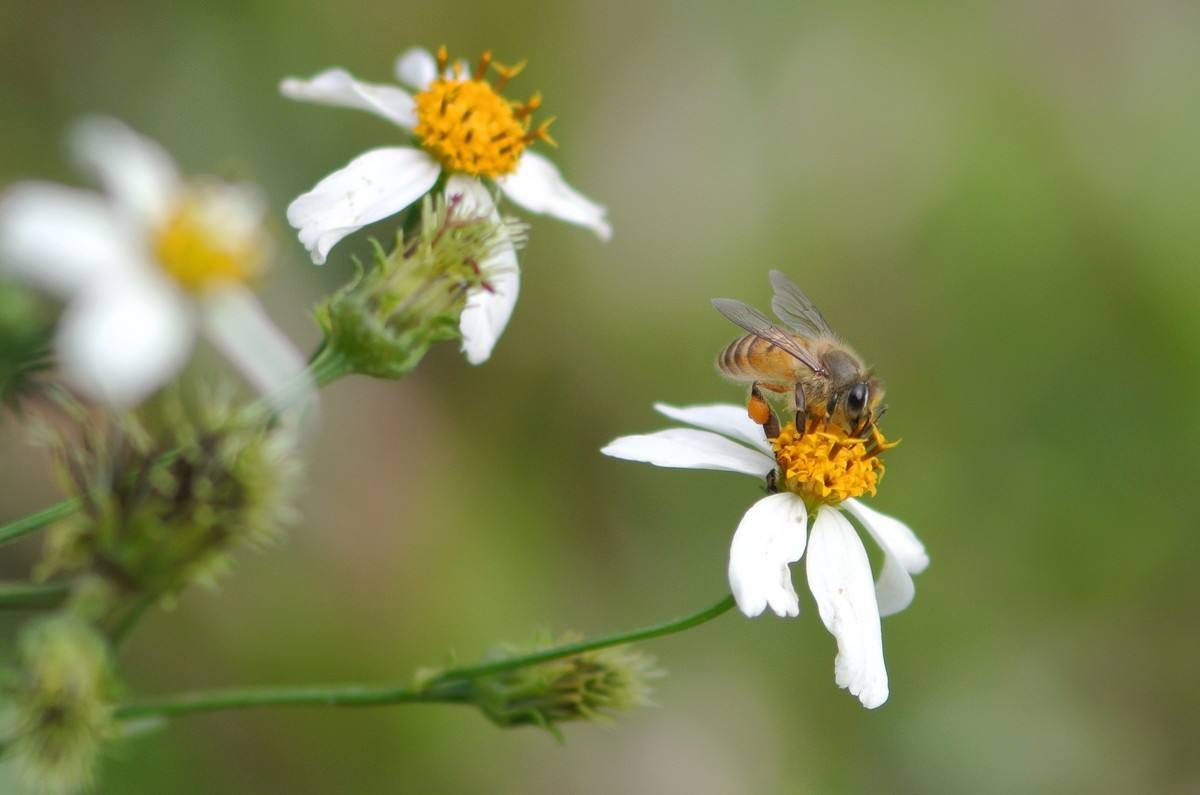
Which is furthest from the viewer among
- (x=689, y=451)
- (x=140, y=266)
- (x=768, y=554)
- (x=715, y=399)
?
(x=715, y=399)

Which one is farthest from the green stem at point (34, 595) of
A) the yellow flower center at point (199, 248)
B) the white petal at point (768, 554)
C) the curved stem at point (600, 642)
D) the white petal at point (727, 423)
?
the white petal at point (727, 423)

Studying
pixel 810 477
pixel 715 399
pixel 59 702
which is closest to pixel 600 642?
pixel 810 477

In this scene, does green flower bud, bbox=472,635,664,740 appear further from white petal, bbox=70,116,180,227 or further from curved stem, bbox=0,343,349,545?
white petal, bbox=70,116,180,227

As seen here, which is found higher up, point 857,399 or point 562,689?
point 857,399

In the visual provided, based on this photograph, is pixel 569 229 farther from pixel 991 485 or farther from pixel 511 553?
pixel 991 485

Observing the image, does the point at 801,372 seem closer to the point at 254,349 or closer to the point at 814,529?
the point at 814,529

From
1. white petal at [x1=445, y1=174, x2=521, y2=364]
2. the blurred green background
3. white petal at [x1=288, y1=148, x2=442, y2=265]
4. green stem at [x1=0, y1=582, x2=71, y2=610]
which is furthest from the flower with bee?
the blurred green background
